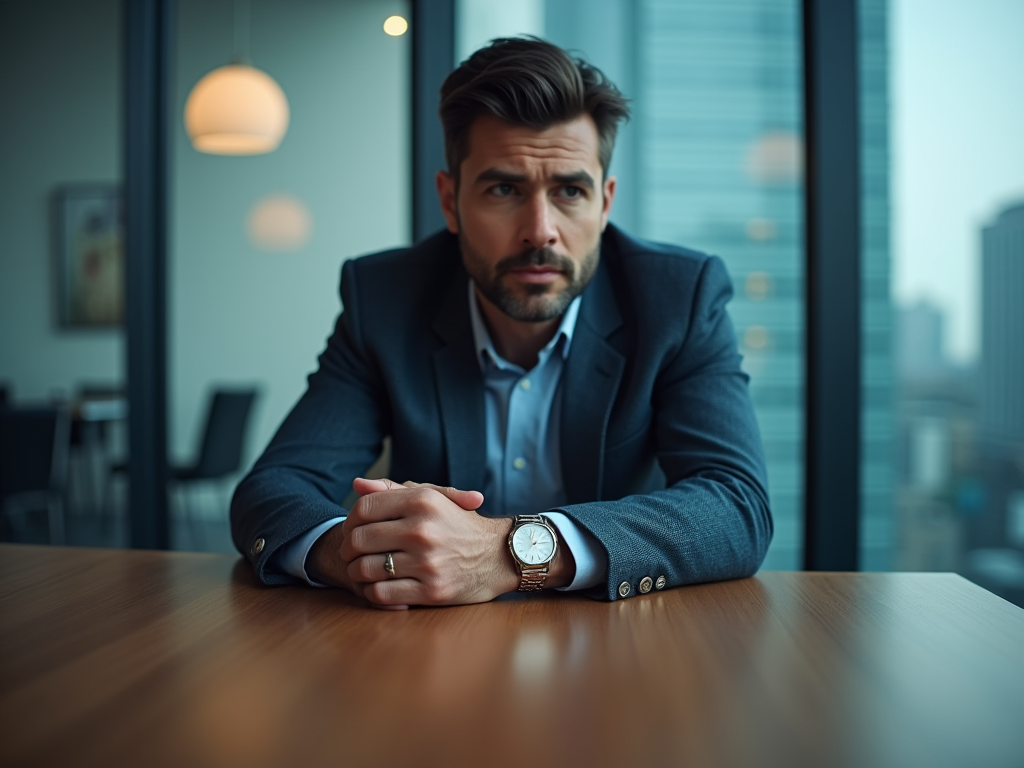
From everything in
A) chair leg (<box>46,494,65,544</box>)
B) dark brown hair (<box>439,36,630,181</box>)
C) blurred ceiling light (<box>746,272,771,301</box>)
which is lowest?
chair leg (<box>46,494,65,544</box>)

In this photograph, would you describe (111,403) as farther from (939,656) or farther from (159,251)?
(939,656)

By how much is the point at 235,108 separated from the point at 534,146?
2.67 m

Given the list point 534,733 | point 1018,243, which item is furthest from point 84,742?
point 1018,243

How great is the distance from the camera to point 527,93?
1.51 meters

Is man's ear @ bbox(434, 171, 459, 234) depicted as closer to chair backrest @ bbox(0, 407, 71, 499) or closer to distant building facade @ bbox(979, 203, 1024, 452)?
distant building facade @ bbox(979, 203, 1024, 452)

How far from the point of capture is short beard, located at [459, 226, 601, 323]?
1.54 meters

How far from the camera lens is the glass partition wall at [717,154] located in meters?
2.40

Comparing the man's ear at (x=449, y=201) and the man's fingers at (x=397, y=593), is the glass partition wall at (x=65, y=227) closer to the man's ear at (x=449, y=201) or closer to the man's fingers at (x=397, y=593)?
the man's ear at (x=449, y=201)

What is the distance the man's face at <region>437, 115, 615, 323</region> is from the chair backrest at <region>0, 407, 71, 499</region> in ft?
11.0

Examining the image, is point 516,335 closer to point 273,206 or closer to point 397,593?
point 397,593

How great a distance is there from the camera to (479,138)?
1584 millimetres

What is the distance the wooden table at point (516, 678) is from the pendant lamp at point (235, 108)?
3.06 metres

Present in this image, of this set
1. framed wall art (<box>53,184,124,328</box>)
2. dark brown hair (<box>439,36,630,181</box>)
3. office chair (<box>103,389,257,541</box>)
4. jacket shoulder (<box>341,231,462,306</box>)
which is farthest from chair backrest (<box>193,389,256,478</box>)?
dark brown hair (<box>439,36,630,181</box>)

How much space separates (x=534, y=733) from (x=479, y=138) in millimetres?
1231
